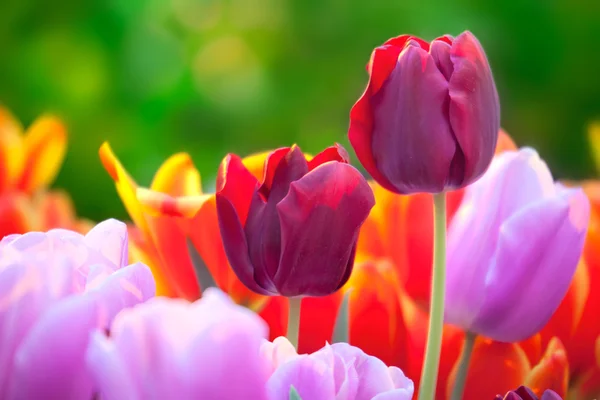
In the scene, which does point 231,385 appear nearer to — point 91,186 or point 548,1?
point 91,186

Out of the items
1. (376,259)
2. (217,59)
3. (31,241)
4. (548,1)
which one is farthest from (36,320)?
(548,1)

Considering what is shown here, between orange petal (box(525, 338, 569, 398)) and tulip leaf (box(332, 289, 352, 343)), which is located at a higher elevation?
tulip leaf (box(332, 289, 352, 343))

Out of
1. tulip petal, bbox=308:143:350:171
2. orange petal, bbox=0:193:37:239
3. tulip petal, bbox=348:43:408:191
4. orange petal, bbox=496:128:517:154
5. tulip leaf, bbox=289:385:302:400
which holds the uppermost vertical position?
tulip petal, bbox=348:43:408:191

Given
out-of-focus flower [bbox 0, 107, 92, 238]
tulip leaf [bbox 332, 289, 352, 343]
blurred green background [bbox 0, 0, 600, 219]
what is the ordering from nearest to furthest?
tulip leaf [bbox 332, 289, 352, 343]
out-of-focus flower [bbox 0, 107, 92, 238]
blurred green background [bbox 0, 0, 600, 219]

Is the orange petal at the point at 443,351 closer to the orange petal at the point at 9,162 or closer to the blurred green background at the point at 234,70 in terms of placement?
the orange petal at the point at 9,162

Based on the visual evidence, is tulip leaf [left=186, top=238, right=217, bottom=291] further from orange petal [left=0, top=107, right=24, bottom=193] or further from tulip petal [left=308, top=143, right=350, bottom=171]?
orange petal [left=0, top=107, right=24, bottom=193]

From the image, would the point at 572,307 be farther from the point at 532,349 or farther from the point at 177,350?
the point at 177,350

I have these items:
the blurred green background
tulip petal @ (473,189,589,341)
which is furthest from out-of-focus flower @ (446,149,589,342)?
the blurred green background
